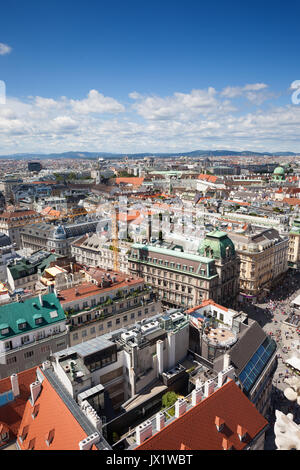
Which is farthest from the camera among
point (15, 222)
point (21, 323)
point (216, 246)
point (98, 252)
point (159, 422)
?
point (15, 222)

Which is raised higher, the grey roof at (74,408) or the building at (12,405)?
the grey roof at (74,408)

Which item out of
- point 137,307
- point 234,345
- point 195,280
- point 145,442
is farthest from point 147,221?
point 145,442

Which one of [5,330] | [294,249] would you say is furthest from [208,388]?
[294,249]

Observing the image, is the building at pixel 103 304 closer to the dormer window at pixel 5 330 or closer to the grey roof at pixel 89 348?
the dormer window at pixel 5 330

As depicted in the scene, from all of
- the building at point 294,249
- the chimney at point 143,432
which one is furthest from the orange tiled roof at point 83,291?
the building at point 294,249

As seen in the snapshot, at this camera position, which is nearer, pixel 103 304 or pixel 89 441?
pixel 89 441

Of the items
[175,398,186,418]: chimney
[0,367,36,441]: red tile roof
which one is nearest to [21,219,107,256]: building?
[0,367,36,441]: red tile roof

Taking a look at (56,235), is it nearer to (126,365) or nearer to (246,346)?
(126,365)
